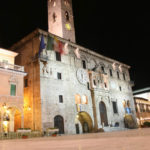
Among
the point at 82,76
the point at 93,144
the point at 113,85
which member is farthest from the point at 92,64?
the point at 93,144

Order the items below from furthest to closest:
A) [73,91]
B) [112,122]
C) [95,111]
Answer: [112,122] → [95,111] → [73,91]

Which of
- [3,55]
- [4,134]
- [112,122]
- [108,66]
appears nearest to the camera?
[4,134]

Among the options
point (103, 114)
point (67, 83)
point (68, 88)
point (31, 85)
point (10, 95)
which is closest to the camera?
point (10, 95)

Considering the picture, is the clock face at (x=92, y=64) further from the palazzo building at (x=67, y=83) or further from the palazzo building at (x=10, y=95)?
the palazzo building at (x=10, y=95)

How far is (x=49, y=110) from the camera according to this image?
2297 centimetres

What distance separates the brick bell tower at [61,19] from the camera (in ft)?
117

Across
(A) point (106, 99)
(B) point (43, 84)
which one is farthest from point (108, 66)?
(B) point (43, 84)

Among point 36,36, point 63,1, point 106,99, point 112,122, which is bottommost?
point 112,122

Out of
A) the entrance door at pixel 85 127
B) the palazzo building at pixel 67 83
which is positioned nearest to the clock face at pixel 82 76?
the palazzo building at pixel 67 83

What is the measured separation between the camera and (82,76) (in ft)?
98.0

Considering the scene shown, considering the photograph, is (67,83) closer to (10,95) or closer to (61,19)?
(10,95)

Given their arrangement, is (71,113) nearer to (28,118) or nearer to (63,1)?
(28,118)

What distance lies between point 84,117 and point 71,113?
16.5 feet

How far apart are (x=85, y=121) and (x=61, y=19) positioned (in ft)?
69.4
